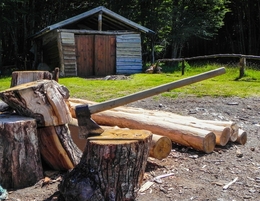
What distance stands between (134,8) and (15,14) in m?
7.53

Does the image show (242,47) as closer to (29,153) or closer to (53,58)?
(53,58)

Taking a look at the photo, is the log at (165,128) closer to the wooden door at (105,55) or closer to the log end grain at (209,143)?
the log end grain at (209,143)

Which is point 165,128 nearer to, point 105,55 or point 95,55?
point 95,55

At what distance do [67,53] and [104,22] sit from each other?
3507mm

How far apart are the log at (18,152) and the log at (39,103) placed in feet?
0.34

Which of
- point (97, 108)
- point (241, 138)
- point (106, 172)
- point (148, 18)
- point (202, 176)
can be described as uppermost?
point (148, 18)

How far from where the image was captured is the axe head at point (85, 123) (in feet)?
10.2

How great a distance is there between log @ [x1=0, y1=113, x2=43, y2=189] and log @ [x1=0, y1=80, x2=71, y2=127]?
10 centimetres

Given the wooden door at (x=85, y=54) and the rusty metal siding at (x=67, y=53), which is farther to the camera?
the wooden door at (x=85, y=54)

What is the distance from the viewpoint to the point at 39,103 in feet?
11.1

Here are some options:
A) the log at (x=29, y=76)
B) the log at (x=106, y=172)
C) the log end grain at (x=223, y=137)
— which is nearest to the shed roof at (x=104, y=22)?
the log at (x=29, y=76)

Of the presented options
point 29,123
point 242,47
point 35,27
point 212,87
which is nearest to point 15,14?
point 35,27

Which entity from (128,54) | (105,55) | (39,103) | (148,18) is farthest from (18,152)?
(148,18)

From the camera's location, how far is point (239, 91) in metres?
9.11
